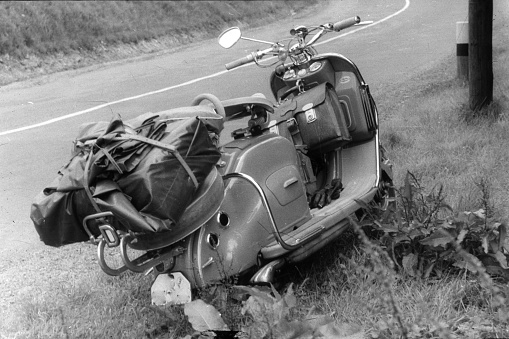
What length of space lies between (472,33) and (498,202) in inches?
107

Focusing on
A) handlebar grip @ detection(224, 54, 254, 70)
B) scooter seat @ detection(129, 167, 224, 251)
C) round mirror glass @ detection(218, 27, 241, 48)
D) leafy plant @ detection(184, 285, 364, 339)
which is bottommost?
leafy plant @ detection(184, 285, 364, 339)

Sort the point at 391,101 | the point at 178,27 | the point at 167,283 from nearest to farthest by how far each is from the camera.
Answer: the point at 167,283 → the point at 391,101 → the point at 178,27

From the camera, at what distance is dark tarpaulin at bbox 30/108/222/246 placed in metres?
3.01

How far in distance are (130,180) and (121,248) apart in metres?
0.34

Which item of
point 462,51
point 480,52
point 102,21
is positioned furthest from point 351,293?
point 102,21

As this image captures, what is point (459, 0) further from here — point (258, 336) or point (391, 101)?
point (258, 336)

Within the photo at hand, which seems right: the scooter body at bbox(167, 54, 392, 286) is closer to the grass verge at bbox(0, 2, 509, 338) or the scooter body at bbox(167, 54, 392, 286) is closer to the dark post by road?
the grass verge at bbox(0, 2, 509, 338)

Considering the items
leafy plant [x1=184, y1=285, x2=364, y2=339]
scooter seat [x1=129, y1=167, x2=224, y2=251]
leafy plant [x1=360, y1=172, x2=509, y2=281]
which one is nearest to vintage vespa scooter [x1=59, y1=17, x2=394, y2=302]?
scooter seat [x1=129, y1=167, x2=224, y2=251]

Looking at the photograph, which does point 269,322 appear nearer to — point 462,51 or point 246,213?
point 246,213

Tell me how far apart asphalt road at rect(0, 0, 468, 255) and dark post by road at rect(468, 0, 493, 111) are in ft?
9.74

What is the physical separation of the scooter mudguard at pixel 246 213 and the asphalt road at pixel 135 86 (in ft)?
4.74

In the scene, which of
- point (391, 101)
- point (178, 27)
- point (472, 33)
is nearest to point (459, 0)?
point (178, 27)

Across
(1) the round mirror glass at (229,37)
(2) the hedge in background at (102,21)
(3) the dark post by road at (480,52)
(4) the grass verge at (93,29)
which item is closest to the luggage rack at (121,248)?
(1) the round mirror glass at (229,37)

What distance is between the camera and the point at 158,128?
3270mm
